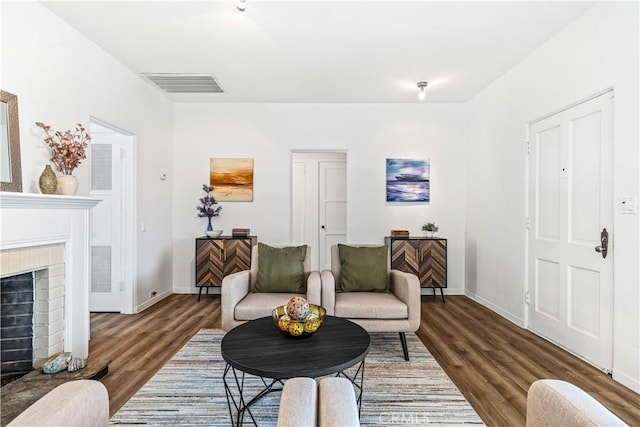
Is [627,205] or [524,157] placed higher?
[524,157]

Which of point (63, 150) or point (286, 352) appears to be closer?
point (286, 352)

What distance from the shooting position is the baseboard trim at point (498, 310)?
3.58m

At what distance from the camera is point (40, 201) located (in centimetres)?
224

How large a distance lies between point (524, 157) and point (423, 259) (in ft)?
5.69

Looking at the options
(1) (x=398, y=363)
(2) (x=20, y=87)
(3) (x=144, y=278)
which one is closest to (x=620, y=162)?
(1) (x=398, y=363)

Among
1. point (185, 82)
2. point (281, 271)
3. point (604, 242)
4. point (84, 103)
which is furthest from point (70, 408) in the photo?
point (185, 82)

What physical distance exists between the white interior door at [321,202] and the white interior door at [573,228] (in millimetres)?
3681

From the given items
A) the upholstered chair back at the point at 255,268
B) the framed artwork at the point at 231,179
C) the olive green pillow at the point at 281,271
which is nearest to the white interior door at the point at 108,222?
the framed artwork at the point at 231,179

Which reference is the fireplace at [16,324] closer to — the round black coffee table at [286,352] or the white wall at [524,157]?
the round black coffee table at [286,352]

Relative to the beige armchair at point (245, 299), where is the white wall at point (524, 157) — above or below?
above

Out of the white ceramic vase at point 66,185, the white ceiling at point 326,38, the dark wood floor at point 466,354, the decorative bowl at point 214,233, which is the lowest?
the dark wood floor at point 466,354

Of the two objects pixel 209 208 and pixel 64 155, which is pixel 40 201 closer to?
pixel 64 155

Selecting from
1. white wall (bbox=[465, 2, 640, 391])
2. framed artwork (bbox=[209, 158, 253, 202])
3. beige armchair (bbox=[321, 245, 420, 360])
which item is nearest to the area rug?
beige armchair (bbox=[321, 245, 420, 360])

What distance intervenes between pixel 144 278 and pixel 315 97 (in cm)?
320
